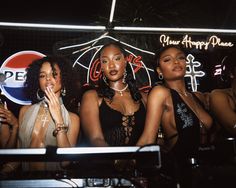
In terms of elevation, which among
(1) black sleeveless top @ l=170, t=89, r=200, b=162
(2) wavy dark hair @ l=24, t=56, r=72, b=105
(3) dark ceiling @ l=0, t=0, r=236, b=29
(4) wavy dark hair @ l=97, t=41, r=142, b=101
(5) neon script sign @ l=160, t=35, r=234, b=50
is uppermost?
(3) dark ceiling @ l=0, t=0, r=236, b=29

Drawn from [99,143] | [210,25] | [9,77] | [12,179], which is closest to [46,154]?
[12,179]

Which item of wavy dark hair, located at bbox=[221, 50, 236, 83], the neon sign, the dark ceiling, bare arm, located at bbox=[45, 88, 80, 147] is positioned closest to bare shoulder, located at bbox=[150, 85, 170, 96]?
bare arm, located at bbox=[45, 88, 80, 147]

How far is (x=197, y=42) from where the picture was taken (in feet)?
17.0

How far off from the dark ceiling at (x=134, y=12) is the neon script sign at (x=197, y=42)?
0.55 meters

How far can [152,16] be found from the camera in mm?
5461

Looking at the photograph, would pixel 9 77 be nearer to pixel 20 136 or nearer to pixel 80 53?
pixel 80 53

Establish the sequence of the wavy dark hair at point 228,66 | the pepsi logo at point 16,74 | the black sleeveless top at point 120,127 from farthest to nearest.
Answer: the pepsi logo at point 16,74 → the wavy dark hair at point 228,66 → the black sleeveless top at point 120,127

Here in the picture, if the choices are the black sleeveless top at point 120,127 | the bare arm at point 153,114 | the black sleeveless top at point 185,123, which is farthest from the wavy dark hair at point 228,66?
the black sleeveless top at point 120,127

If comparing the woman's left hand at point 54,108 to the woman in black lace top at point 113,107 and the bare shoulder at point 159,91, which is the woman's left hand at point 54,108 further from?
the bare shoulder at point 159,91

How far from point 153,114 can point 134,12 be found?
10.2 ft

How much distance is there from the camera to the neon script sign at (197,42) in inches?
198

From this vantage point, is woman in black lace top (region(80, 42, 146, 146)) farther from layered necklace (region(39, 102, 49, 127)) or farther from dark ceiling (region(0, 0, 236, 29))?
dark ceiling (region(0, 0, 236, 29))

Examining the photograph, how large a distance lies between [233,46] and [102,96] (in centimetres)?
303

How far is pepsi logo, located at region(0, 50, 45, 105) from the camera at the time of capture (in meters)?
4.46
